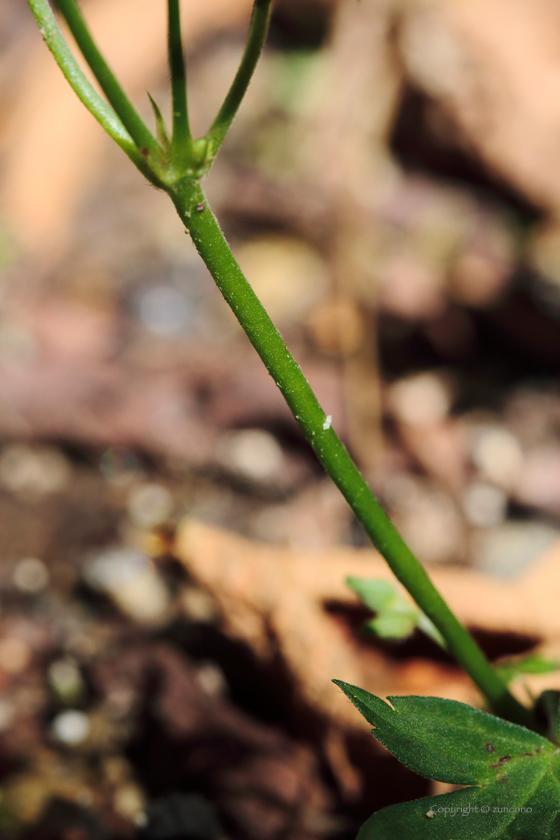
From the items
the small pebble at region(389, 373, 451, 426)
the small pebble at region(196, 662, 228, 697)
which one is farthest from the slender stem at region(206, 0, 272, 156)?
the small pebble at region(389, 373, 451, 426)

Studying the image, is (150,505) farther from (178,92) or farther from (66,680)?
(178,92)

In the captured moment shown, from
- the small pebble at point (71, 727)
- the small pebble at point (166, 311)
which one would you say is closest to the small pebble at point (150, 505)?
the small pebble at point (71, 727)

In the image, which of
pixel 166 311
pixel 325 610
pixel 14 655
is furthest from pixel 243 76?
pixel 166 311

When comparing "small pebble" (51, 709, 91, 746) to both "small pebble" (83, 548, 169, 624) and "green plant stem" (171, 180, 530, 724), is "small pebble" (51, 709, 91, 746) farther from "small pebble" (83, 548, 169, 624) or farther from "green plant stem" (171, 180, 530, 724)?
"green plant stem" (171, 180, 530, 724)

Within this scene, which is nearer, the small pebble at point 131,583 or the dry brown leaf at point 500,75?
the small pebble at point 131,583

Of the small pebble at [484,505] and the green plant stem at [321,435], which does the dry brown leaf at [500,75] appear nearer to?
the small pebble at [484,505]

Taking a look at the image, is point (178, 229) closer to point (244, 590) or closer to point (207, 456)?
point (207, 456)

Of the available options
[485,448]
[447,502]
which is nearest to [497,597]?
[447,502]
